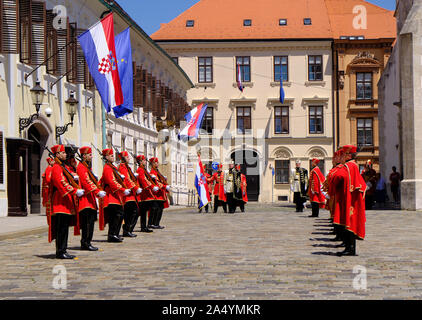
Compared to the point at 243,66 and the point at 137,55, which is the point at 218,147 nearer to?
the point at 243,66

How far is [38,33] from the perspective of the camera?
77.8 ft

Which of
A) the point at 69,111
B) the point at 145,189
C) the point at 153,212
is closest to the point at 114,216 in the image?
the point at 145,189

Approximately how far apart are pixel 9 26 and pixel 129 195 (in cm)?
832

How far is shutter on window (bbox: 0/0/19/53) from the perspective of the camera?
21.2m

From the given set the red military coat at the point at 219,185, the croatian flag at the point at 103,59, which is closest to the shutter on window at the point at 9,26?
the croatian flag at the point at 103,59

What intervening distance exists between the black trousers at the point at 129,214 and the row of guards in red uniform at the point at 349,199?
522cm

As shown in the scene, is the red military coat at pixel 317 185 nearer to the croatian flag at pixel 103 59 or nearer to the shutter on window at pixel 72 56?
the croatian flag at pixel 103 59

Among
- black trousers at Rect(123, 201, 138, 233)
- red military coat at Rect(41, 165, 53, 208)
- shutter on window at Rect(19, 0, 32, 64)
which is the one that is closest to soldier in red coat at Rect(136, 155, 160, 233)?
black trousers at Rect(123, 201, 138, 233)

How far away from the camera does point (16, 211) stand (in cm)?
2316

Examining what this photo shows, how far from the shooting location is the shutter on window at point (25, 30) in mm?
22922

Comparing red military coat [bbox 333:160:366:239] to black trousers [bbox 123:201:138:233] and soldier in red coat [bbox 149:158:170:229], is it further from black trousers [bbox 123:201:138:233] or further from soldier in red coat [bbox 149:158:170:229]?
soldier in red coat [bbox 149:158:170:229]

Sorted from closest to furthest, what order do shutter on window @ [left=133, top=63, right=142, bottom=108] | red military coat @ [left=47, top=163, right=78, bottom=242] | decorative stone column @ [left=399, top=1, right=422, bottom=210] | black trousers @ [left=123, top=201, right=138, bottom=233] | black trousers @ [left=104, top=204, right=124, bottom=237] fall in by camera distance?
red military coat @ [left=47, top=163, right=78, bottom=242]
black trousers @ [left=104, top=204, right=124, bottom=237]
black trousers @ [left=123, top=201, right=138, bottom=233]
decorative stone column @ [left=399, top=1, right=422, bottom=210]
shutter on window @ [left=133, top=63, right=142, bottom=108]

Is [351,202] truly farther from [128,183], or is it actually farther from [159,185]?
[159,185]

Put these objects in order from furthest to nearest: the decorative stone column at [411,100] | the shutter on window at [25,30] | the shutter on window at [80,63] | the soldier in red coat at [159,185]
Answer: the decorative stone column at [411,100], the shutter on window at [80,63], the shutter on window at [25,30], the soldier in red coat at [159,185]
